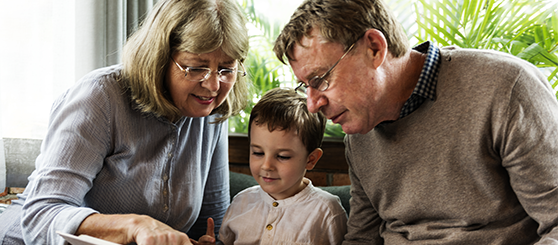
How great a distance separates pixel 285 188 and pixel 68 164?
2.40 ft

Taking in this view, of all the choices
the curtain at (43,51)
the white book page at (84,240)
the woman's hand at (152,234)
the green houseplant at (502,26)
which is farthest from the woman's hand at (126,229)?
the green houseplant at (502,26)

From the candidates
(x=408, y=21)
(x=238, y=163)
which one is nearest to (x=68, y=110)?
(x=238, y=163)

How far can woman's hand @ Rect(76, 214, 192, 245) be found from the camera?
3.73 feet

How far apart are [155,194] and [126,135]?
0.79 feet

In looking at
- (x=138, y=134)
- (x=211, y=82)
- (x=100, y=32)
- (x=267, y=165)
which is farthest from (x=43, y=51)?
(x=267, y=165)

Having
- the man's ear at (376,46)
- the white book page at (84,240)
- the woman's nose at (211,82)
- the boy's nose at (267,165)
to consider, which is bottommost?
the boy's nose at (267,165)

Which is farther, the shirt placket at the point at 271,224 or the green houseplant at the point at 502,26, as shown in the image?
the green houseplant at the point at 502,26

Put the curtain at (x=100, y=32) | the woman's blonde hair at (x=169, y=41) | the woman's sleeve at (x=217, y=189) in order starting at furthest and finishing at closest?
the curtain at (x=100, y=32)
the woman's sleeve at (x=217, y=189)
the woman's blonde hair at (x=169, y=41)

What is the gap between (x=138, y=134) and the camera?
146cm

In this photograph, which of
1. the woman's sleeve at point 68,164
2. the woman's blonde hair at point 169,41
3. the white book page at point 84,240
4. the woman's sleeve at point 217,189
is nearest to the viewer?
the white book page at point 84,240

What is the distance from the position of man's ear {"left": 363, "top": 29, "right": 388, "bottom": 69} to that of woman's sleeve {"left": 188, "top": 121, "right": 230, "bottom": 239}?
2.59 feet

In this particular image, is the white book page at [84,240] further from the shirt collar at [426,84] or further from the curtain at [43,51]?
the curtain at [43,51]

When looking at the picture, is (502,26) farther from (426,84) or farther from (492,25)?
(426,84)

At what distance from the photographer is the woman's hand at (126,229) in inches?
44.8
